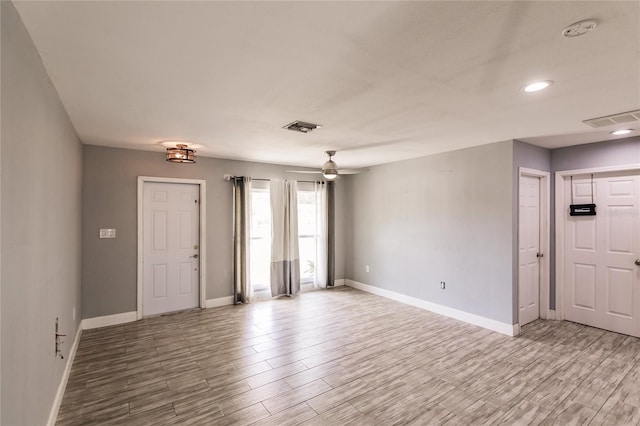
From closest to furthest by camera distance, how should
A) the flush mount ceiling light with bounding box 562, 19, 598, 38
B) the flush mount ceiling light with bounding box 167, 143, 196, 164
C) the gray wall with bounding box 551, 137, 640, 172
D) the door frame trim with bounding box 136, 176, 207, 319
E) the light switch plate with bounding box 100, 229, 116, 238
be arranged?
the flush mount ceiling light with bounding box 562, 19, 598, 38, the gray wall with bounding box 551, 137, 640, 172, the flush mount ceiling light with bounding box 167, 143, 196, 164, the light switch plate with bounding box 100, 229, 116, 238, the door frame trim with bounding box 136, 176, 207, 319

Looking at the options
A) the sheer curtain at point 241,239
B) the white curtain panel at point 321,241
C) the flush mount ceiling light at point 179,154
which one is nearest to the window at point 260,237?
the sheer curtain at point 241,239

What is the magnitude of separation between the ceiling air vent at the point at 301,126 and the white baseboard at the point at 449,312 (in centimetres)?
349

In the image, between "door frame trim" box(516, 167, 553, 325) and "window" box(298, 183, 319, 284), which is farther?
"window" box(298, 183, 319, 284)

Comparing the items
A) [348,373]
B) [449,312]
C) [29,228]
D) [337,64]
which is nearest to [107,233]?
[29,228]

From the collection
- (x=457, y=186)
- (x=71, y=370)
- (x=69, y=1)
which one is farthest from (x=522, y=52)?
(x=71, y=370)

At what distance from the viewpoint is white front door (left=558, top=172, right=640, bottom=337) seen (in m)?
4.02

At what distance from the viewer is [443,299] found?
491 cm

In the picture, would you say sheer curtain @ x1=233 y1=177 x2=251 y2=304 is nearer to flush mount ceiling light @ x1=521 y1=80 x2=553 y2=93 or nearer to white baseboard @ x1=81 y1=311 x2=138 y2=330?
white baseboard @ x1=81 y1=311 x2=138 y2=330

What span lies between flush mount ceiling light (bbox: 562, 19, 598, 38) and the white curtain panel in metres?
5.10

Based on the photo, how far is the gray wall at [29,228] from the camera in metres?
1.40

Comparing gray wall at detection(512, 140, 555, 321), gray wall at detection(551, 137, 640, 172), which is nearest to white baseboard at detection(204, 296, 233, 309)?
gray wall at detection(512, 140, 555, 321)

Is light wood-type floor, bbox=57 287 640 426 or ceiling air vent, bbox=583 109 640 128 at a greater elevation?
ceiling air vent, bbox=583 109 640 128

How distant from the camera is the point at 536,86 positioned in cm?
232

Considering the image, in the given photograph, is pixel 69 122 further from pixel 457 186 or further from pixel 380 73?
pixel 457 186
